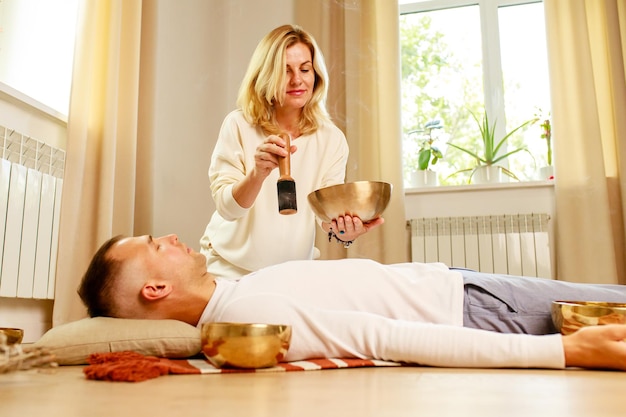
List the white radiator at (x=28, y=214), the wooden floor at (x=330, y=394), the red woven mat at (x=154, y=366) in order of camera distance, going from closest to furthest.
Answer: the wooden floor at (x=330, y=394), the red woven mat at (x=154, y=366), the white radiator at (x=28, y=214)

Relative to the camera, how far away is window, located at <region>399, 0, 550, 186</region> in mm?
3594

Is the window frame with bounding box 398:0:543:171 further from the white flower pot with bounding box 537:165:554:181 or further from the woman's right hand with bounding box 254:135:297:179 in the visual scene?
the woman's right hand with bounding box 254:135:297:179

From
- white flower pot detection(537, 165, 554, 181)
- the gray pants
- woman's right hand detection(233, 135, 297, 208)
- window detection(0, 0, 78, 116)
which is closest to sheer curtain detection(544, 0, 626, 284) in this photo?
white flower pot detection(537, 165, 554, 181)

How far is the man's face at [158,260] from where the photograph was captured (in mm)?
1344

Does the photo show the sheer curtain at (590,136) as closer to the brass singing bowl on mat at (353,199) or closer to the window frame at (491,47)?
the window frame at (491,47)

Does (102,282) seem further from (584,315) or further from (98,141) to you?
(98,141)

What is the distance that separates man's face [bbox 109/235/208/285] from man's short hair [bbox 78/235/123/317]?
2 cm

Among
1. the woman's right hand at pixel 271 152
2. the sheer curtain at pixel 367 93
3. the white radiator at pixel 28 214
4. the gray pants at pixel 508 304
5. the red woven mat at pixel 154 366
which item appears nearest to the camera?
the red woven mat at pixel 154 366

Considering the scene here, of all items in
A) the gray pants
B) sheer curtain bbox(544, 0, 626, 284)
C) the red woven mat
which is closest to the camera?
the red woven mat

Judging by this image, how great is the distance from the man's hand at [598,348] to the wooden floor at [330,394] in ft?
0.10

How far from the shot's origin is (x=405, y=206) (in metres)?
3.42

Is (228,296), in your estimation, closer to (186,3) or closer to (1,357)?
(1,357)

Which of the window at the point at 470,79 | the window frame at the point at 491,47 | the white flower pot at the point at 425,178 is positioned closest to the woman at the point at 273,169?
the white flower pot at the point at 425,178

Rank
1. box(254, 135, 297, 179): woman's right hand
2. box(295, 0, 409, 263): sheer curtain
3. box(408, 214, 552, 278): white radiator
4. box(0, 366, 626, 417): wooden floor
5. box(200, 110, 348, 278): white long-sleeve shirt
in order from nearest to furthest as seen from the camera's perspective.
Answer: box(0, 366, 626, 417): wooden floor, box(254, 135, 297, 179): woman's right hand, box(200, 110, 348, 278): white long-sleeve shirt, box(408, 214, 552, 278): white radiator, box(295, 0, 409, 263): sheer curtain
